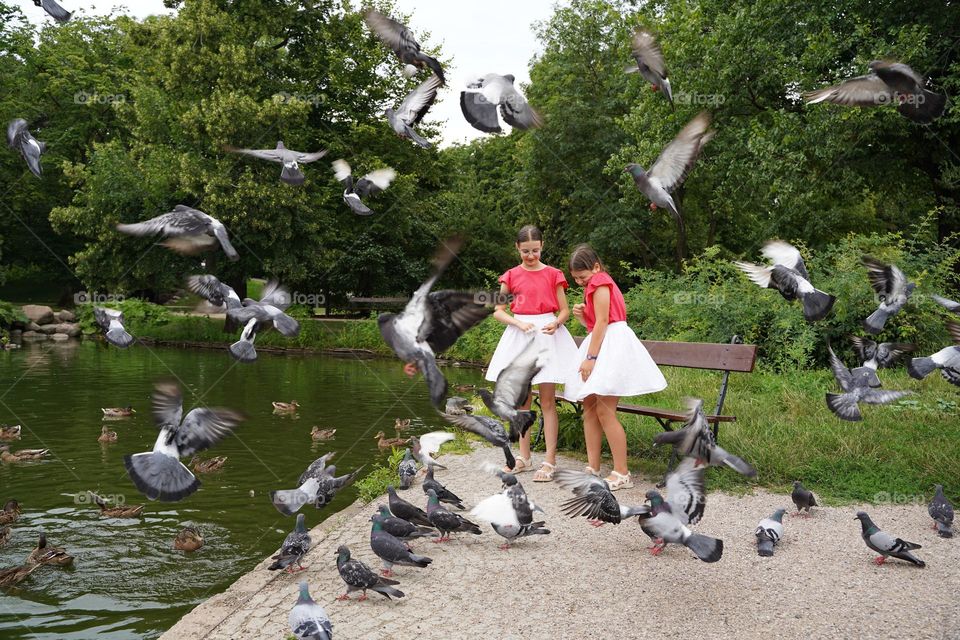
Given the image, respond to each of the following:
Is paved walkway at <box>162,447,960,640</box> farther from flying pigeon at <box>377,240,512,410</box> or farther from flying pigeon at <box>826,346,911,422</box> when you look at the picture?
flying pigeon at <box>377,240,512,410</box>

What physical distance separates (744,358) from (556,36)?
2776 cm

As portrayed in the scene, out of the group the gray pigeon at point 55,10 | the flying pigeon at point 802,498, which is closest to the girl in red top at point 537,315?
the flying pigeon at point 802,498

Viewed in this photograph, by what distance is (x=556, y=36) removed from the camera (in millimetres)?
32156

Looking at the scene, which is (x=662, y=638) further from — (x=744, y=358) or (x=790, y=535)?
(x=744, y=358)

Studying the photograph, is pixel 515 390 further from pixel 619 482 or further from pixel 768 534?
pixel 768 534

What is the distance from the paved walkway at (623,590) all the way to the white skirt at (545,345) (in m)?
1.36

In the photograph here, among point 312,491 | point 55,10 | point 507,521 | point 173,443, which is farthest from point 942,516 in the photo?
point 55,10

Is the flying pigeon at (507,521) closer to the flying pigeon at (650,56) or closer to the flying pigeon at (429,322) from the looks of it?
the flying pigeon at (429,322)

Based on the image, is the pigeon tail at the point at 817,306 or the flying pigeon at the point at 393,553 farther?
the pigeon tail at the point at 817,306

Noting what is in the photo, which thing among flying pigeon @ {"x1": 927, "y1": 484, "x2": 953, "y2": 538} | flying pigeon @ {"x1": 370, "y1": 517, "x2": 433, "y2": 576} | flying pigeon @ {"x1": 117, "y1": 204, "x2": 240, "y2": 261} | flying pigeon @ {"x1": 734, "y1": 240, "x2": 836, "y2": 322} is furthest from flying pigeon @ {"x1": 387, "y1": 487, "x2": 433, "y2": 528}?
flying pigeon @ {"x1": 927, "y1": 484, "x2": 953, "y2": 538}

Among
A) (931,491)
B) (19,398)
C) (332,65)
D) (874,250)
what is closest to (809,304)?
(931,491)

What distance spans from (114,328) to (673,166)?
515cm

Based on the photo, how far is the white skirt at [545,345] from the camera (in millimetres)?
6742

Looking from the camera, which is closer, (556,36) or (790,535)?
(790,535)
